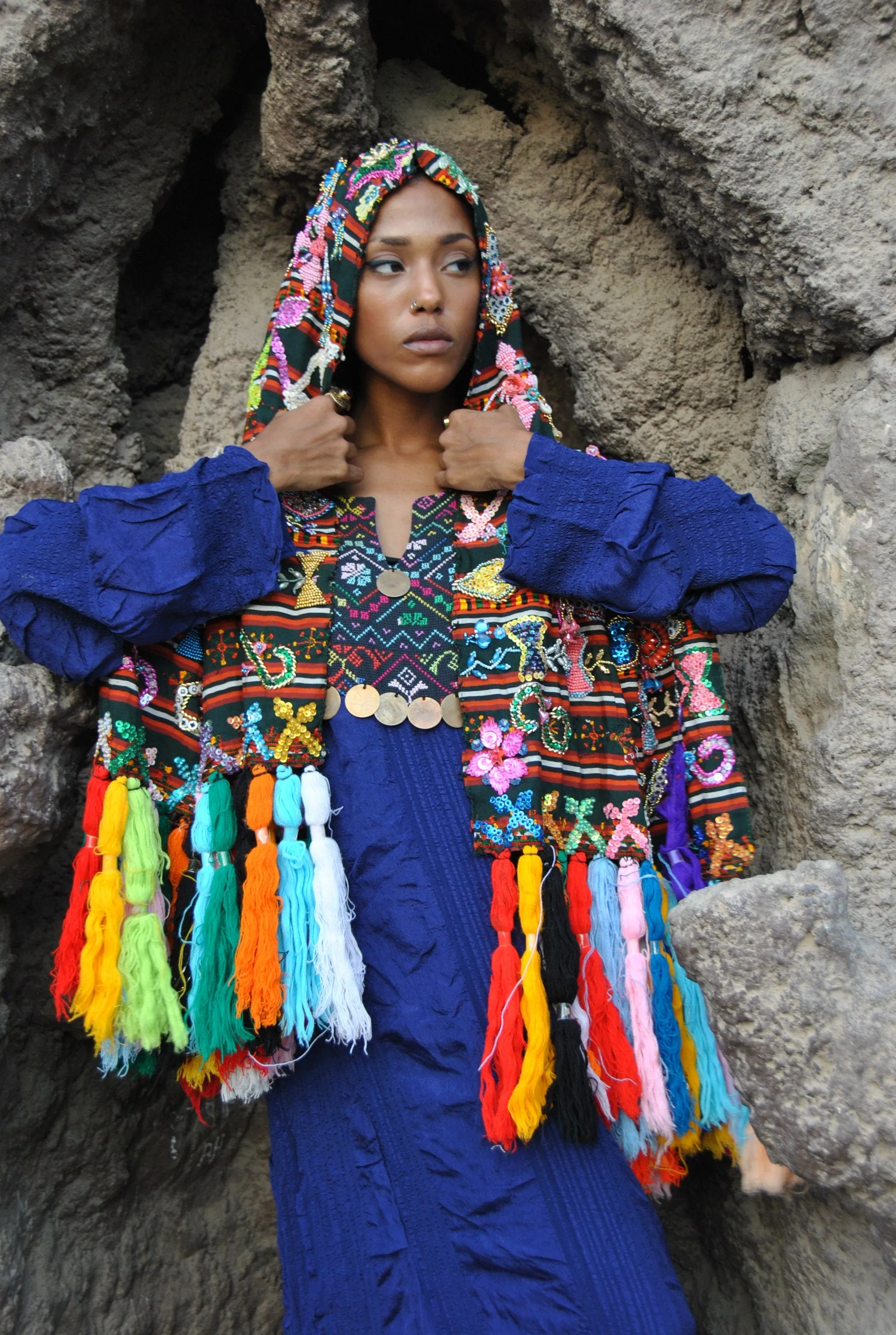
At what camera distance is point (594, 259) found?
7.22 ft

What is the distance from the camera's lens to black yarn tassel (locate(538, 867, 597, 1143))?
60.1 inches

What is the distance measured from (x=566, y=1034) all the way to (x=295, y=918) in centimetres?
39

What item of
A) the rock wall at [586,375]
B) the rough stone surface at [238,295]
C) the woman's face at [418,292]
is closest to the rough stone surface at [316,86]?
the rock wall at [586,375]

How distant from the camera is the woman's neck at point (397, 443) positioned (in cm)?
191

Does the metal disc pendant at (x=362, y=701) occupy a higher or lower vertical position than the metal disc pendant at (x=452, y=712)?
higher

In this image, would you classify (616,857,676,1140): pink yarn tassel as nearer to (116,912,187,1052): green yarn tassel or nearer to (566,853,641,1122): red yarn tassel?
(566,853,641,1122): red yarn tassel

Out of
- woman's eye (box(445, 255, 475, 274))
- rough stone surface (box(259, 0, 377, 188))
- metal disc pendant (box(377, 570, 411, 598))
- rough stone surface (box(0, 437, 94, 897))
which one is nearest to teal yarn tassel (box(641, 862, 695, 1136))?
metal disc pendant (box(377, 570, 411, 598))

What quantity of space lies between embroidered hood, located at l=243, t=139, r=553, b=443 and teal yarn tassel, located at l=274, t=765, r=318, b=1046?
616 millimetres

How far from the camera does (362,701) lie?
1.69 meters

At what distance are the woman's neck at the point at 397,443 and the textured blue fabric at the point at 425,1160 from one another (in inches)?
16.6

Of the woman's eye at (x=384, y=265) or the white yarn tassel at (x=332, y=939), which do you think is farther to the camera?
the woman's eye at (x=384, y=265)

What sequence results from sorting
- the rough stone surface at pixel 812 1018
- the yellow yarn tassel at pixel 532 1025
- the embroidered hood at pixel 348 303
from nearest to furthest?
the rough stone surface at pixel 812 1018
the yellow yarn tassel at pixel 532 1025
the embroidered hood at pixel 348 303

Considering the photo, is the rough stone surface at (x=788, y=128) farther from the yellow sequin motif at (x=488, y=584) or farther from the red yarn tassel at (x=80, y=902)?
the red yarn tassel at (x=80, y=902)

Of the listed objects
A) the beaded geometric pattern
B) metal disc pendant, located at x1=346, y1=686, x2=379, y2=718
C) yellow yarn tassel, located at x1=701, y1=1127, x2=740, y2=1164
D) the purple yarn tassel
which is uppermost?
the beaded geometric pattern
